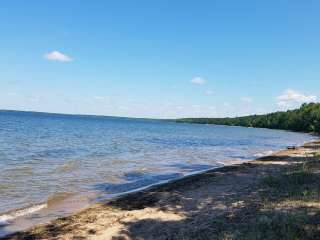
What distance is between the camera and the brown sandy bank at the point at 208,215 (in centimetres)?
733

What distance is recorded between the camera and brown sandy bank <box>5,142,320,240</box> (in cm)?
733

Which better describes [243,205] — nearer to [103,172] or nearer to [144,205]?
[144,205]

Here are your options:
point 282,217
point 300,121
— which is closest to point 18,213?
point 282,217

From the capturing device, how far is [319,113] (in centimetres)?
10569

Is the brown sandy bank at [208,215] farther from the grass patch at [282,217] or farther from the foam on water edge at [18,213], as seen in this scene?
the foam on water edge at [18,213]

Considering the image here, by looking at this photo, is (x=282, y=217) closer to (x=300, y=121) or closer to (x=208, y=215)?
(x=208, y=215)

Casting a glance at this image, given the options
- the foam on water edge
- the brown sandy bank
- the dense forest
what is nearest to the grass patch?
the brown sandy bank

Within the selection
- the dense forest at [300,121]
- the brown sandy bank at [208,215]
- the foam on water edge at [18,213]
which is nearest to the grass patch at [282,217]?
the brown sandy bank at [208,215]

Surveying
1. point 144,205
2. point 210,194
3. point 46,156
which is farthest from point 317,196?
point 46,156

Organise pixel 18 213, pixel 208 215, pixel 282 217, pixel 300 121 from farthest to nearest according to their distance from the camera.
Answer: pixel 300 121 → pixel 18 213 → pixel 208 215 → pixel 282 217

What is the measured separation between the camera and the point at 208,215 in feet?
29.6

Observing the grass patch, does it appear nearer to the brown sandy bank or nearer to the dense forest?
the brown sandy bank

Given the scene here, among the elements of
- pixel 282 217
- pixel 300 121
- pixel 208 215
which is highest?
pixel 300 121

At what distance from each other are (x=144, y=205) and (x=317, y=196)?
200 inches
